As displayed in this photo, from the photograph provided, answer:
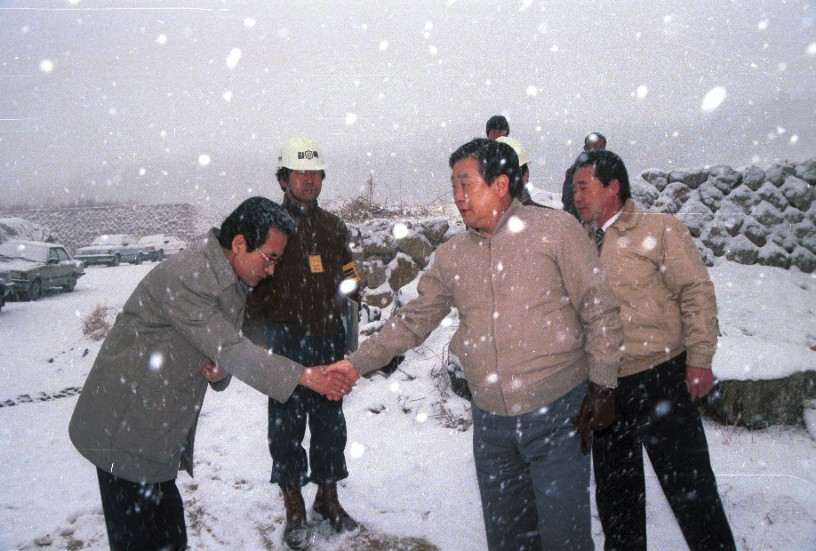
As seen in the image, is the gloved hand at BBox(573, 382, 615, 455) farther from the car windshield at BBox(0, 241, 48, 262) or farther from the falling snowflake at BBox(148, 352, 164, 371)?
the car windshield at BBox(0, 241, 48, 262)

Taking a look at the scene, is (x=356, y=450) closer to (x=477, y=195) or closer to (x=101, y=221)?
(x=477, y=195)

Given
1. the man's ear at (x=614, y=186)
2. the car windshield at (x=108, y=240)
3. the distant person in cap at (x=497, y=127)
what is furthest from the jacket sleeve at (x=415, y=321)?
the car windshield at (x=108, y=240)

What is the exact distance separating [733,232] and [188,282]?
28.5 feet

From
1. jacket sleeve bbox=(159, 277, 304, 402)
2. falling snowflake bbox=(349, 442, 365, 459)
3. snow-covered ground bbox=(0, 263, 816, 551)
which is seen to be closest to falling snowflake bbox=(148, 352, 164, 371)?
jacket sleeve bbox=(159, 277, 304, 402)

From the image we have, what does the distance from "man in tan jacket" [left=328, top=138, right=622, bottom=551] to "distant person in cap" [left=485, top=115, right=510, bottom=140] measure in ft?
9.22

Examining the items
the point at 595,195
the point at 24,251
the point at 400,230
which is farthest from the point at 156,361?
the point at 24,251

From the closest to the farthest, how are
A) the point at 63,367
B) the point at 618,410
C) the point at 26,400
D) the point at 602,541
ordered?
the point at 618,410
the point at 602,541
the point at 26,400
the point at 63,367

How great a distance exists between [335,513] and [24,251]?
13.7 m

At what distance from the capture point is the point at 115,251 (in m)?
22.1

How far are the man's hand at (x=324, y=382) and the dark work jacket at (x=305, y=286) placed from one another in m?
0.66

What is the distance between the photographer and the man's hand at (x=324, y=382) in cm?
282

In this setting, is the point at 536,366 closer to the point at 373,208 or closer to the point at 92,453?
the point at 92,453

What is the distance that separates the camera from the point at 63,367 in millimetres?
7773

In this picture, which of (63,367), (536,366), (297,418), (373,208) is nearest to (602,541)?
(536,366)
